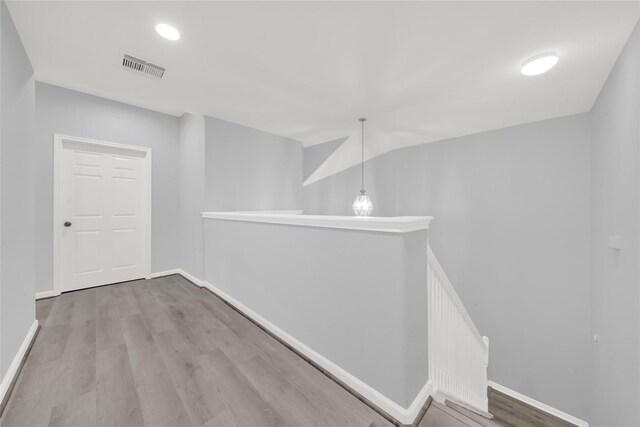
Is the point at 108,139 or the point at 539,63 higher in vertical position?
the point at 539,63

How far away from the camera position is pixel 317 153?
16.1 ft

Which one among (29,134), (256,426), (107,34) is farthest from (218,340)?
(107,34)

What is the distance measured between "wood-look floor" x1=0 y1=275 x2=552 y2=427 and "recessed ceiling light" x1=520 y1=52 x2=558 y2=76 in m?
2.57

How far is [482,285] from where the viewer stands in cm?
352

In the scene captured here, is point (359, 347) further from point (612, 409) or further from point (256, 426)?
point (612, 409)

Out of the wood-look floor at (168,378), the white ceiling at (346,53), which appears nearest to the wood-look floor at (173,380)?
the wood-look floor at (168,378)

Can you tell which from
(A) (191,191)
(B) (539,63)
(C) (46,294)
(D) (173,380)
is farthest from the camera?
(A) (191,191)

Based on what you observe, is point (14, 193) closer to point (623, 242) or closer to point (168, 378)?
point (168, 378)

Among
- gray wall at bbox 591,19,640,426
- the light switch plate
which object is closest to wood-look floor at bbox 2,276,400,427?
gray wall at bbox 591,19,640,426

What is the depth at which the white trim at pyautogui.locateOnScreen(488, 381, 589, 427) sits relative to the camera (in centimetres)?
288

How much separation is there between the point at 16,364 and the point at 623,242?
14.4 ft

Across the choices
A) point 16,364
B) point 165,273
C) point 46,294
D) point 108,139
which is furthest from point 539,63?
point 46,294

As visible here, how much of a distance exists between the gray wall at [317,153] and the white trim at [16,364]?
416 centimetres

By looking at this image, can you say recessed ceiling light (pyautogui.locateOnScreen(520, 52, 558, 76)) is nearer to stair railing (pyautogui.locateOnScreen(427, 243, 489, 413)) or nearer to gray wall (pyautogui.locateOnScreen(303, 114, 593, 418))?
gray wall (pyautogui.locateOnScreen(303, 114, 593, 418))
